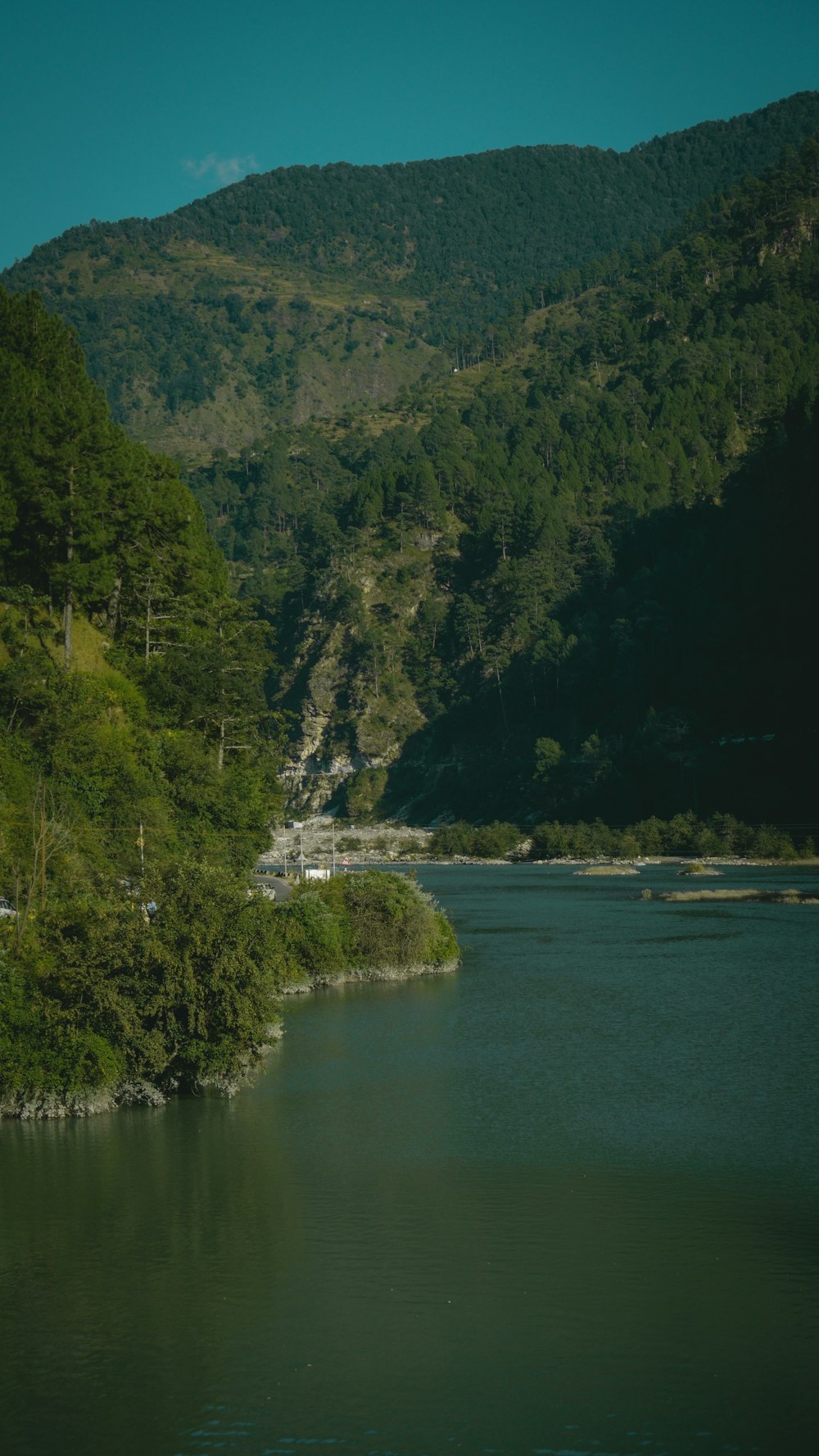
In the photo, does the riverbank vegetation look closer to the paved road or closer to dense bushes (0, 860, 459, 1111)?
dense bushes (0, 860, 459, 1111)

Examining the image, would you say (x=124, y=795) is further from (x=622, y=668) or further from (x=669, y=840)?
(x=622, y=668)

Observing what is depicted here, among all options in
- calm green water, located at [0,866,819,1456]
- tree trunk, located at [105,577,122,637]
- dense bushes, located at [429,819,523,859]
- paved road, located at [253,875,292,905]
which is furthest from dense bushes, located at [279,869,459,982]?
dense bushes, located at [429,819,523,859]

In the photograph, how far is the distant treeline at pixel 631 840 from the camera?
389ft

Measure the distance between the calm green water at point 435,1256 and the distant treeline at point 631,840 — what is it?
83.1 metres

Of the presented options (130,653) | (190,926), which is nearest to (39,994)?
(190,926)

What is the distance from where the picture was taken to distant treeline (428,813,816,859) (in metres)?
119

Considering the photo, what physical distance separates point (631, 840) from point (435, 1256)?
113 m

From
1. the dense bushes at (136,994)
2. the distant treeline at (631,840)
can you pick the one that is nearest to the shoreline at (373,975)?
the dense bushes at (136,994)

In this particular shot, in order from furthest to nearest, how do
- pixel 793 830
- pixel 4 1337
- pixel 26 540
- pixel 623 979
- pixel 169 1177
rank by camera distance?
pixel 793 830 < pixel 26 540 < pixel 623 979 < pixel 169 1177 < pixel 4 1337

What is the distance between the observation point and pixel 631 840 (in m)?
130

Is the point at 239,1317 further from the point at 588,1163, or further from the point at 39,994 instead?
the point at 39,994

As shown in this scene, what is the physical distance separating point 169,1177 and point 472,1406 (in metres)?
10.5

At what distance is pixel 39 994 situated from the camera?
2722cm

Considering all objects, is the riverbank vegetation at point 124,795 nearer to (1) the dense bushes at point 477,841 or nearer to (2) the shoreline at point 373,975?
(2) the shoreline at point 373,975
